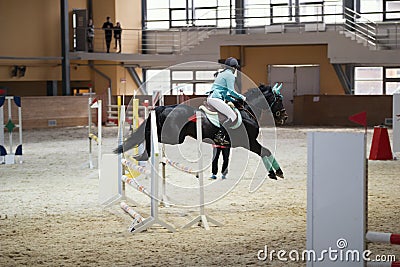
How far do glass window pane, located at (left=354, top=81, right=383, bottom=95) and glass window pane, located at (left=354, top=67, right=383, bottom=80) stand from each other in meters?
0.16

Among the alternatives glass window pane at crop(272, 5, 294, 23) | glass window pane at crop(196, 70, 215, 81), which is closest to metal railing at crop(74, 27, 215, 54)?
glass window pane at crop(196, 70, 215, 81)

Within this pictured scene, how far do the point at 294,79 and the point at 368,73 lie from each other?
2.52 m

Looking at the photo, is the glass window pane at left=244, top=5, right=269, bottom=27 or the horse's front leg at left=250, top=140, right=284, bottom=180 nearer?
the horse's front leg at left=250, top=140, right=284, bottom=180

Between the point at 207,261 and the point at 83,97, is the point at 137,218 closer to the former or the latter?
the point at 207,261

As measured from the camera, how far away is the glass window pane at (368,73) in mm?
23766

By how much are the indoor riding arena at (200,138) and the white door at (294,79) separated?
5 centimetres

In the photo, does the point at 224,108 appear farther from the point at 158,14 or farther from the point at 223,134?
the point at 158,14

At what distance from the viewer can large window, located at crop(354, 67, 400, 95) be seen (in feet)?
77.1

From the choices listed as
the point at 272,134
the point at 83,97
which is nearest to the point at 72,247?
the point at 272,134

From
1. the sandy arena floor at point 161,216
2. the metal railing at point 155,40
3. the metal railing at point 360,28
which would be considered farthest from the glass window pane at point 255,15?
the sandy arena floor at point 161,216

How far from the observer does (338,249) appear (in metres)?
3.71

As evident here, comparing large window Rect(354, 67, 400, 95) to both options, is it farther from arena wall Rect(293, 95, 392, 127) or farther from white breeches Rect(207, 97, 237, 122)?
white breeches Rect(207, 97, 237, 122)

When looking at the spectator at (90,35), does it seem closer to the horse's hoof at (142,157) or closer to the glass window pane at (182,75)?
the glass window pane at (182,75)

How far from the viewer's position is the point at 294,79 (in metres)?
25.0
